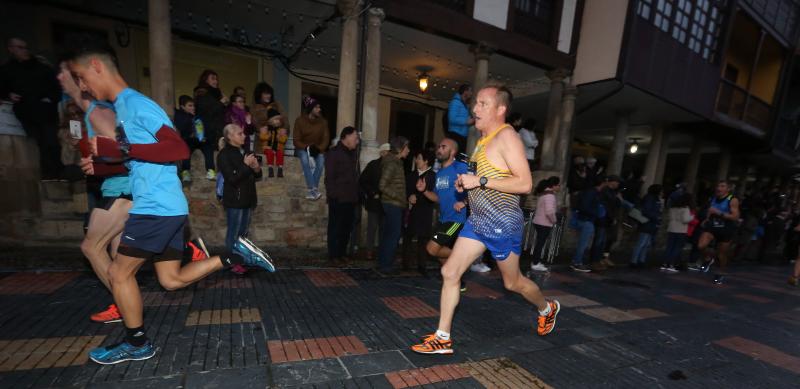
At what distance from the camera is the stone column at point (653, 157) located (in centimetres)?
1310

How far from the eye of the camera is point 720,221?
768 cm

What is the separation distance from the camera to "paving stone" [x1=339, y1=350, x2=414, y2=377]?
92.4 inches

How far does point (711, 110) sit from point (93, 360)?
1649 cm

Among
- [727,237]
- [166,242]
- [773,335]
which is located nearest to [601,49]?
[727,237]

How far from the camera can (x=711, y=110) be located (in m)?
11.6

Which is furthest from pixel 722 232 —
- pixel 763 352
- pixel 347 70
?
pixel 347 70

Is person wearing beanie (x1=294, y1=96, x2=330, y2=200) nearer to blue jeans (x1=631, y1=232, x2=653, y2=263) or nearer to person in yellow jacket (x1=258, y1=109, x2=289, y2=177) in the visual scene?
person in yellow jacket (x1=258, y1=109, x2=289, y2=177)

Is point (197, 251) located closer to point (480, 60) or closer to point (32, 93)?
point (32, 93)

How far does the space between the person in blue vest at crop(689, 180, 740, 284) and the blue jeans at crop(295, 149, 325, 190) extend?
866 centimetres

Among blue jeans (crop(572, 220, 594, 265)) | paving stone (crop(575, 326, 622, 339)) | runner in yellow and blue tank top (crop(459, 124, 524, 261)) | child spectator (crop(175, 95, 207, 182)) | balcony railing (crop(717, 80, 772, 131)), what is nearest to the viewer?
runner in yellow and blue tank top (crop(459, 124, 524, 261))

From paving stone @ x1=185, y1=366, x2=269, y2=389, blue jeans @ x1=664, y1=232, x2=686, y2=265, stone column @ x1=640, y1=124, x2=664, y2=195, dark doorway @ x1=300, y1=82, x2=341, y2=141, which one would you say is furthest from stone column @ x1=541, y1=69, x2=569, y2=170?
paving stone @ x1=185, y1=366, x2=269, y2=389

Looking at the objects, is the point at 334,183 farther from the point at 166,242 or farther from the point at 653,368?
the point at 653,368

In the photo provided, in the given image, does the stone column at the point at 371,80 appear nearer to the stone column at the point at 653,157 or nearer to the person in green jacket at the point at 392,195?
the person in green jacket at the point at 392,195

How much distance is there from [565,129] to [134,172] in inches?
404
